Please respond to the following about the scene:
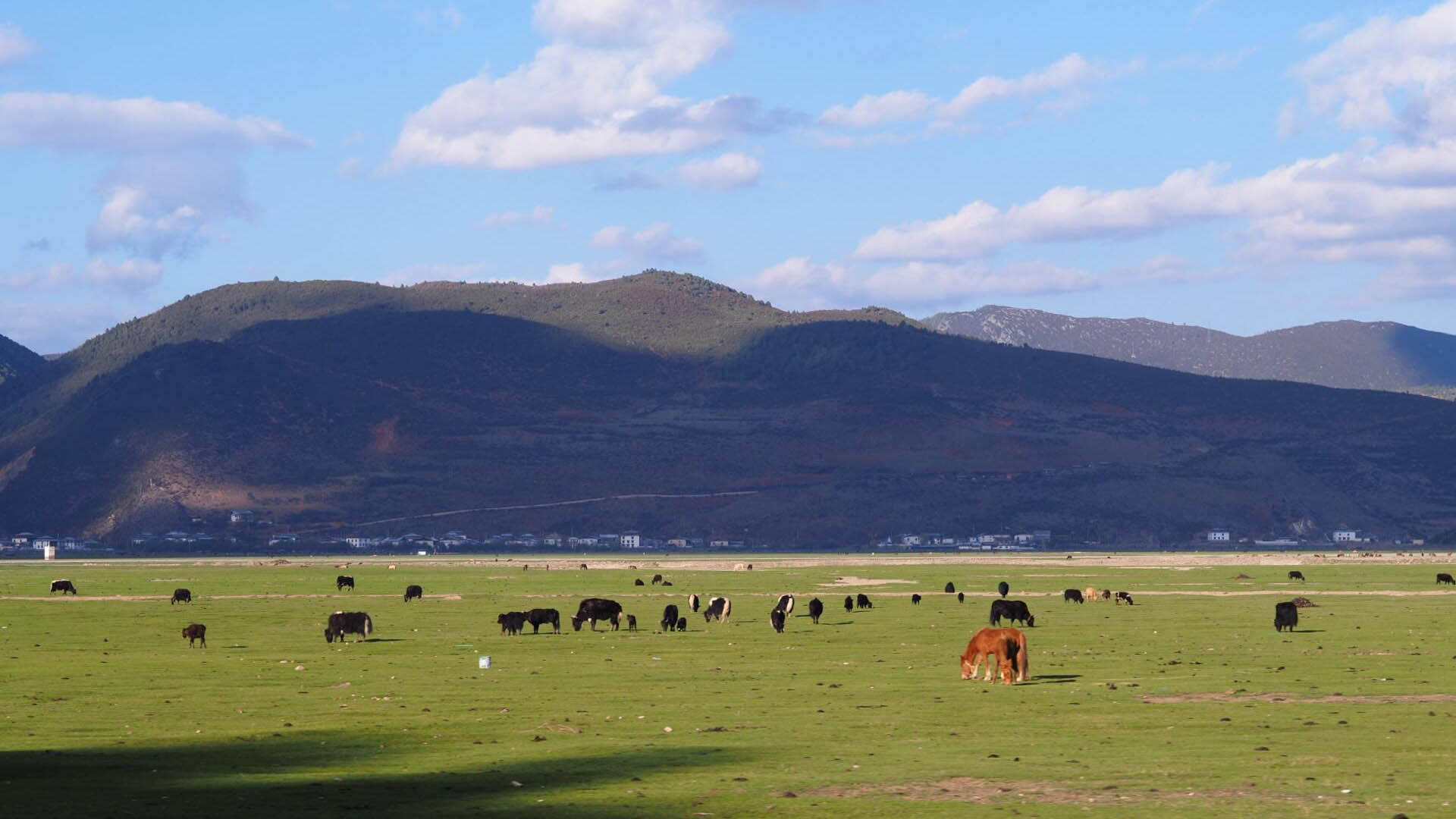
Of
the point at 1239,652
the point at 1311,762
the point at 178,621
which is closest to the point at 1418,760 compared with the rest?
the point at 1311,762

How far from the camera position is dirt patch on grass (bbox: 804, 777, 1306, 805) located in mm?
18203

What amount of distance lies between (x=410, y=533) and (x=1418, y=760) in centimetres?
18098

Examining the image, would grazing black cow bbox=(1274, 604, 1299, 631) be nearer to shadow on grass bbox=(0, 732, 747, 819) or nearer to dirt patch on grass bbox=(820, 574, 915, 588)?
shadow on grass bbox=(0, 732, 747, 819)

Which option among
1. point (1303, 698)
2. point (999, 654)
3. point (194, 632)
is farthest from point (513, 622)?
point (1303, 698)

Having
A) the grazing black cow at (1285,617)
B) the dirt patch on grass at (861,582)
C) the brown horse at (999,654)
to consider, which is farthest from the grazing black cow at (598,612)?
the dirt patch on grass at (861,582)

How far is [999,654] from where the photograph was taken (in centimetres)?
3073

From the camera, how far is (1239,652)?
3775cm

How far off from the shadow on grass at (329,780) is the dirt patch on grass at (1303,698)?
904 centimetres

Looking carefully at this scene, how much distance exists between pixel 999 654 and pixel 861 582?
5658 centimetres

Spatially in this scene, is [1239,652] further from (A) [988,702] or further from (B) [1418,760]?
(B) [1418,760]

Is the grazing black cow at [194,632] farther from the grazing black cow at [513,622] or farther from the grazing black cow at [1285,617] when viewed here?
the grazing black cow at [1285,617]

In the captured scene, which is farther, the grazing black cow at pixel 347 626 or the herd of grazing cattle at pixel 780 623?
the grazing black cow at pixel 347 626

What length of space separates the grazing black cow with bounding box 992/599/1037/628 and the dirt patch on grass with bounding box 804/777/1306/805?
83.1 ft

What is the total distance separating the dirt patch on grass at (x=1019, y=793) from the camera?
1820 centimetres
